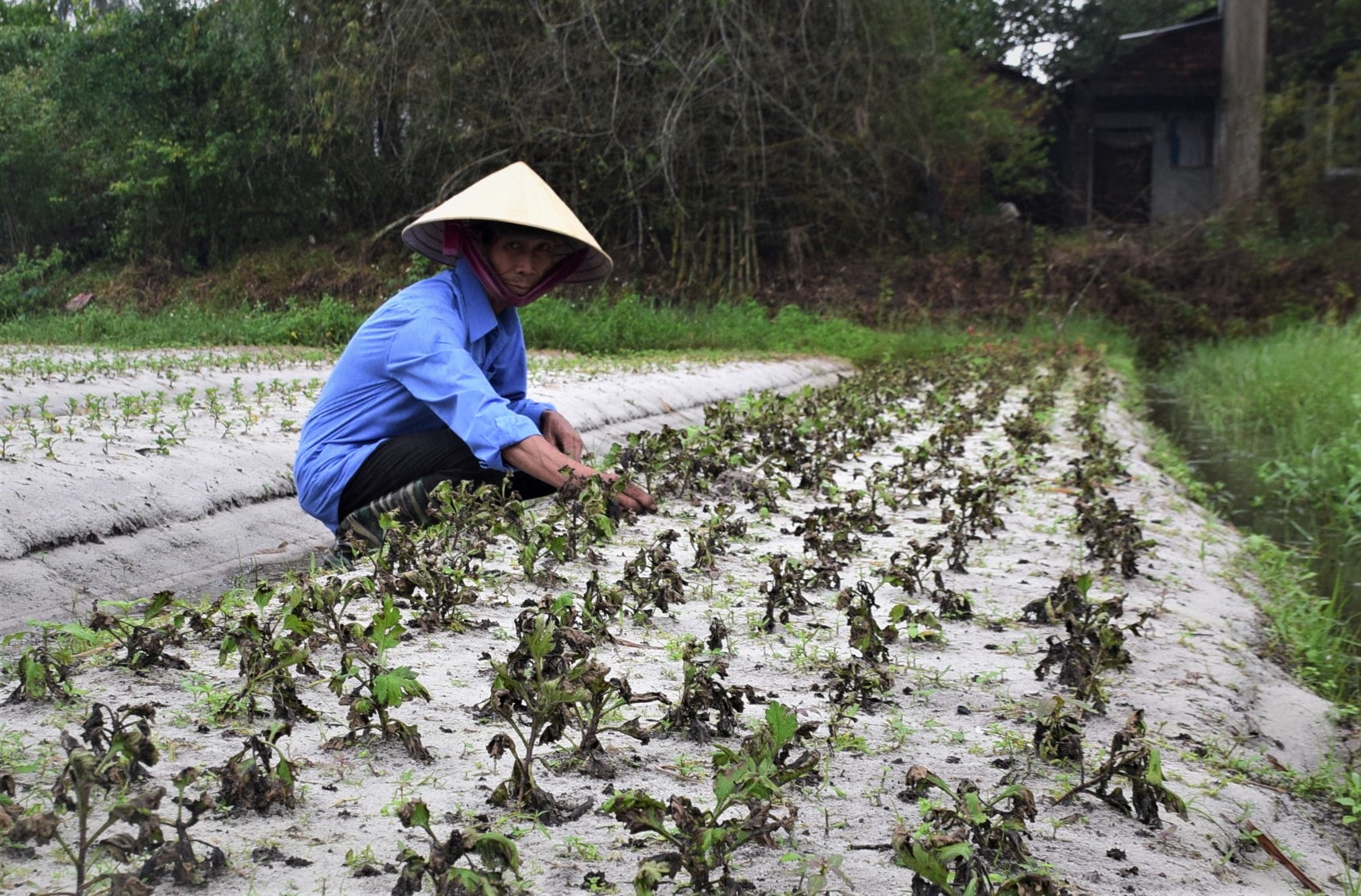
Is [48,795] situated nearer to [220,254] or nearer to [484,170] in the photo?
[484,170]

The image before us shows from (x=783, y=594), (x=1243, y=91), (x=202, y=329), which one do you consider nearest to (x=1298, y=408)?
(x=783, y=594)

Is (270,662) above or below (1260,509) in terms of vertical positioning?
above

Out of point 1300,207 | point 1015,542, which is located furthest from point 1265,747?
point 1300,207

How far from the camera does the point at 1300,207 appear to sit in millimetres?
20359

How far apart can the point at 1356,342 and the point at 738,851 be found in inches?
427

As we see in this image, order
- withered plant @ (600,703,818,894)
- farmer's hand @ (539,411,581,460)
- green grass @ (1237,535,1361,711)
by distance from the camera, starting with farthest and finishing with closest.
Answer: farmer's hand @ (539,411,581,460)
green grass @ (1237,535,1361,711)
withered plant @ (600,703,818,894)

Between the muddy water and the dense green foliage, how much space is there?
730 cm

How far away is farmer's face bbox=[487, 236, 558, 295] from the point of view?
14.6 ft

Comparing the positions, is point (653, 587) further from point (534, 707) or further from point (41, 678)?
point (41, 678)

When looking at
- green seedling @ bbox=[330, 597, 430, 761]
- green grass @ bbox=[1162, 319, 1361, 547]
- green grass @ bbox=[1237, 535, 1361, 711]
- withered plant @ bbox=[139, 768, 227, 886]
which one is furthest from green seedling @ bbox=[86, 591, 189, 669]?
green grass @ bbox=[1162, 319, 1361, 547]

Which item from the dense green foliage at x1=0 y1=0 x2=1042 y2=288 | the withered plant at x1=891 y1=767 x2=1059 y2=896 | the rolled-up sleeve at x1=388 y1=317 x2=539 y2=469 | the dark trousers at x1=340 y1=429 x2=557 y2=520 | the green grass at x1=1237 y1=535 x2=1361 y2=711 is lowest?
the green grass at x1=1237 y1=535 x2=1361 y2=711

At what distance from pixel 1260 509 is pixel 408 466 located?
5088 mm

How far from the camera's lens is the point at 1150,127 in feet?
87.2

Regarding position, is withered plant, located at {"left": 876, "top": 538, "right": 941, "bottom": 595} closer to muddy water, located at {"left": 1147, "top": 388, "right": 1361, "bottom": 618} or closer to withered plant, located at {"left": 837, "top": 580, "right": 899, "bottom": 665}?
withered plant, located at {"left": 837, "top": 580, "right": 899, "bottom": 665}
